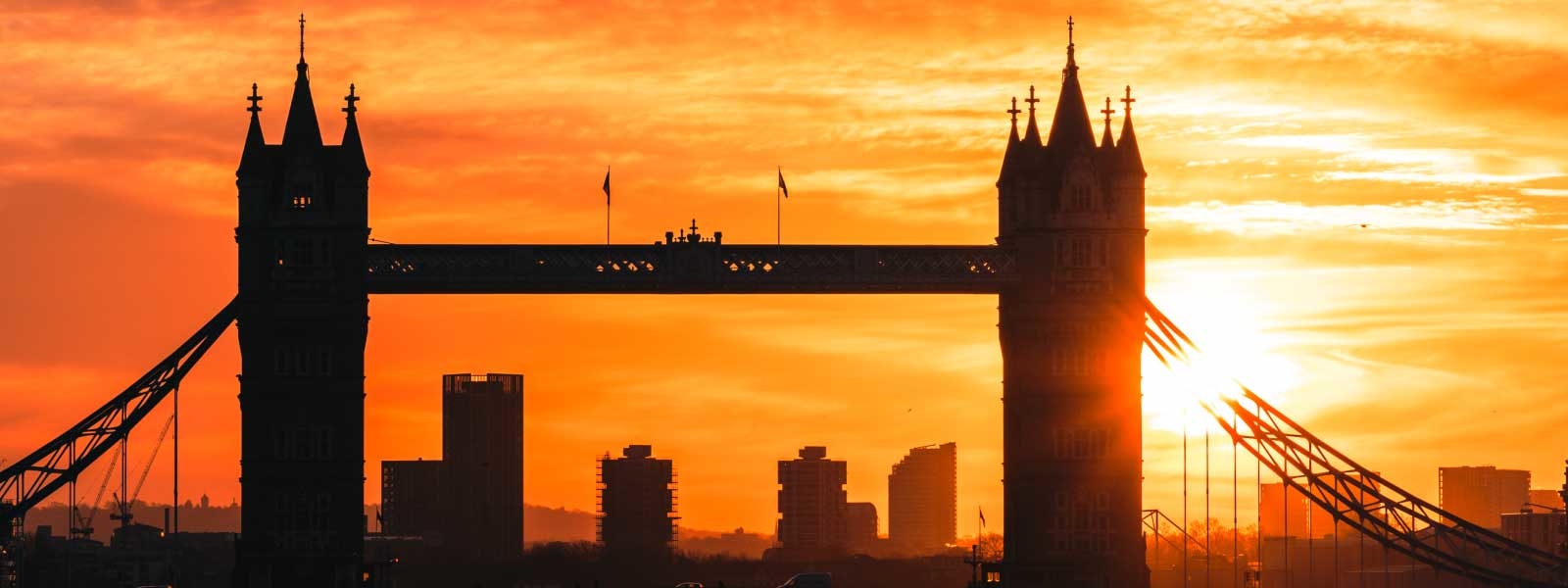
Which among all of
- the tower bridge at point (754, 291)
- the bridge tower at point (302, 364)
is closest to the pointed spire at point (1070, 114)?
the tower bridge at point (754, 291)

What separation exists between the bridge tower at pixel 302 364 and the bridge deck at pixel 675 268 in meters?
2.89

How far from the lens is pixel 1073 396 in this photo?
154375mm

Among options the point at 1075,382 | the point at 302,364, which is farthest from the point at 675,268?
the point at 1075,382

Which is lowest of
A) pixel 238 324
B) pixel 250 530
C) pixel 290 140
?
pixel 250 530

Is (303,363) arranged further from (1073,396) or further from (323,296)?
(1073,396)

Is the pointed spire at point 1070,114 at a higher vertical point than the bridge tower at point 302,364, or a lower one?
higher

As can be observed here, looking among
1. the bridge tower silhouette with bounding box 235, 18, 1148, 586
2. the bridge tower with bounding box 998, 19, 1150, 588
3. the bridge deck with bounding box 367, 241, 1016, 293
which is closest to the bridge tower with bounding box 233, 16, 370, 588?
the bridge tower silhouette with bounding box 235, 18, 1148, 586

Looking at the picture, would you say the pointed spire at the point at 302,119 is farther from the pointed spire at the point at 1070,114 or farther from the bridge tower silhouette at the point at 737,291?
the pointed spire at the point at 1070,114

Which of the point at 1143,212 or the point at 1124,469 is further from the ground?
the point at 1143,212

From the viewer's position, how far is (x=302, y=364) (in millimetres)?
150250

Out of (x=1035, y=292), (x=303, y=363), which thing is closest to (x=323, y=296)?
(x=303, y=363)

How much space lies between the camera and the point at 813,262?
153 m

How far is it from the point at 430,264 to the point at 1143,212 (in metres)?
37.0

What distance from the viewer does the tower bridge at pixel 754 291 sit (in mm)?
150000
